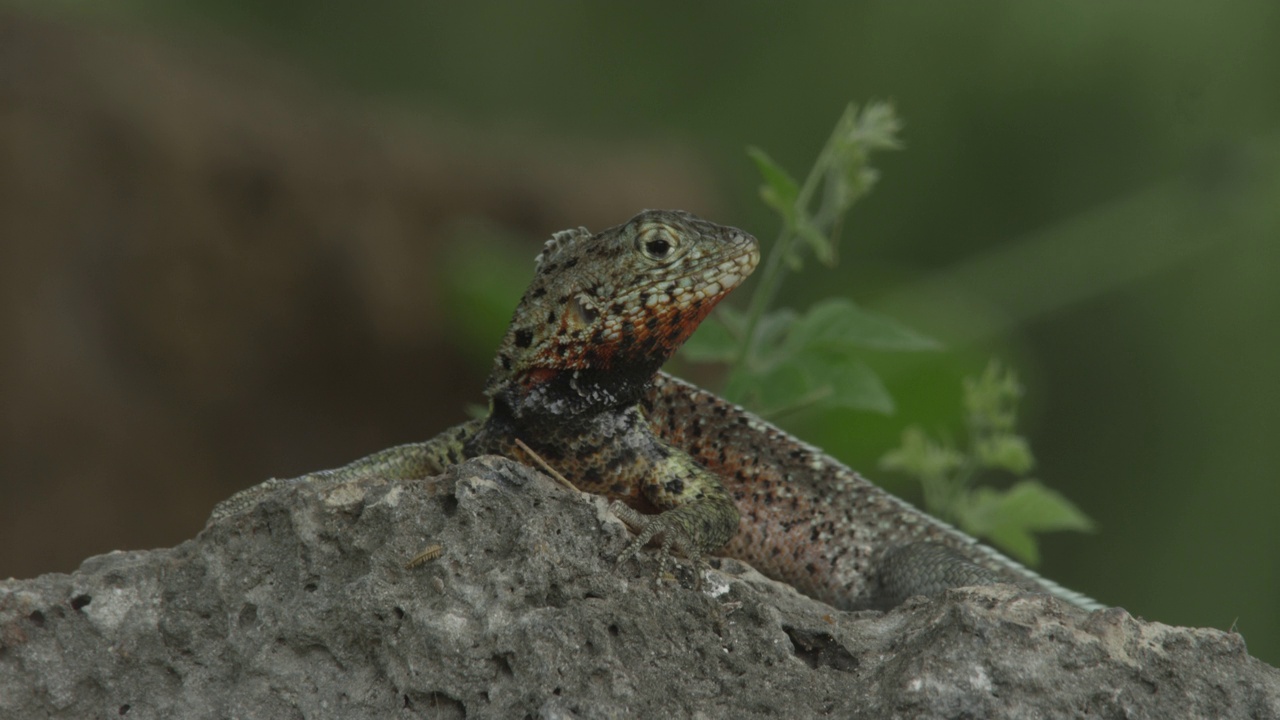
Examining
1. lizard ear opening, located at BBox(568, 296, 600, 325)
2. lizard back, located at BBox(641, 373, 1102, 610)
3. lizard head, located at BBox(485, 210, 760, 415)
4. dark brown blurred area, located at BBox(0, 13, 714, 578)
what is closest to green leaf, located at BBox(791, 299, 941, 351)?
lizard back, located at BBox(641, 373, 1102, 610)

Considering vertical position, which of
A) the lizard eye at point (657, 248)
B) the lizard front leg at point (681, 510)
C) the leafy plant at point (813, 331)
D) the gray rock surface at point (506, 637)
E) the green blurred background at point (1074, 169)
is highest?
the green blurred background at point (1074, 169)

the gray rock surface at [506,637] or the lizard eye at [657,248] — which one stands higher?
the lizard eye at [657,248]

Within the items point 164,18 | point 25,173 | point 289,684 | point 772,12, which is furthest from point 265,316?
point 289,684

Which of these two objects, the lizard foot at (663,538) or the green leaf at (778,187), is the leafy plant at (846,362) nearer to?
the green leaf at (778,187)

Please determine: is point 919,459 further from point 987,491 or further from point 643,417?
point 643,417

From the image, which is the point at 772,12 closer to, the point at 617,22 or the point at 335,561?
the point at 617,22

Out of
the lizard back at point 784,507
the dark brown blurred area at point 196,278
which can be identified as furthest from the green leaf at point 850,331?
the dark brown blurred area at point 196,278

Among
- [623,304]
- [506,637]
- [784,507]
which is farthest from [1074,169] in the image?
[506,637]
